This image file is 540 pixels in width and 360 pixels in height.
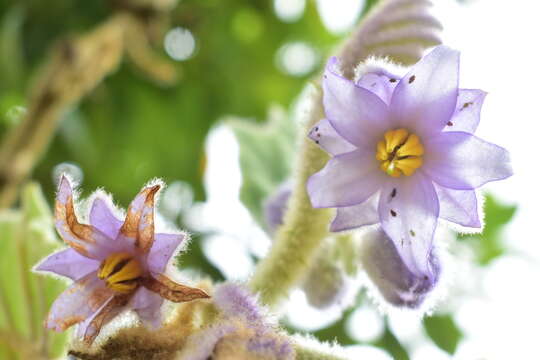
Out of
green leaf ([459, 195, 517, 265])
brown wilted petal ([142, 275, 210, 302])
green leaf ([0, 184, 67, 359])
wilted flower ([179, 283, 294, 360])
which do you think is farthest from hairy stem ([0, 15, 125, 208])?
green leaf ([459, 195, 517, 265])

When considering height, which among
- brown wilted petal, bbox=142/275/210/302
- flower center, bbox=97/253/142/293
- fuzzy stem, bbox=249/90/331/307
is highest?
flower center, bbox=97/253/142/293

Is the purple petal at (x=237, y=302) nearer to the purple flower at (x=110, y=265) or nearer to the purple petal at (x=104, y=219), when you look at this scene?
the purple flower at (x=110, y=265)

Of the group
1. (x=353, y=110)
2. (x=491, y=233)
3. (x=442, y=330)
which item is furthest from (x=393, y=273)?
(x=491, y=233)

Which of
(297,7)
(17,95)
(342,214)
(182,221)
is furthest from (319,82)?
(297,7)

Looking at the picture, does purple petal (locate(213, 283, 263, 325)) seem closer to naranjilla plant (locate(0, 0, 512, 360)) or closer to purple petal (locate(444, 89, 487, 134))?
naranjilla plant (locate(0, 0, 512, 360))

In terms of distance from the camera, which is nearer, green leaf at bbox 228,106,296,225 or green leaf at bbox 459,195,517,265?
green leaf at bbox 228,106,296,225
